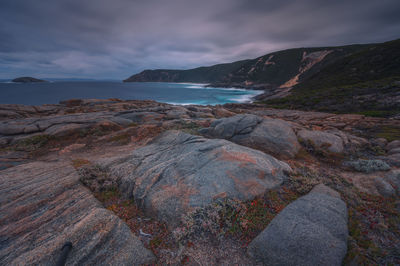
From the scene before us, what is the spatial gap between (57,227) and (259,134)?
42.3 ft

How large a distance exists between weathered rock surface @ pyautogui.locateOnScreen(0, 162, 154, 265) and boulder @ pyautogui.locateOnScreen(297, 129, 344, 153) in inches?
536

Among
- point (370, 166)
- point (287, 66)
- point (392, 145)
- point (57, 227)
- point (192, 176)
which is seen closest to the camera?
point (57, 227)

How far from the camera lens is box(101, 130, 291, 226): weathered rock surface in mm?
6207

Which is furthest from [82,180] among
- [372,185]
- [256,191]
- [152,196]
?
[372,185]

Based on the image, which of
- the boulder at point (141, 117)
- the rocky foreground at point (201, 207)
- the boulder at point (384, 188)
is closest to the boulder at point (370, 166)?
the rocky foreground at point (201, 207)

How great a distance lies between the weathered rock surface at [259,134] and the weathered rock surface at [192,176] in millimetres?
3332

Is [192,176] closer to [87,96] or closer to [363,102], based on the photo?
[363,102]

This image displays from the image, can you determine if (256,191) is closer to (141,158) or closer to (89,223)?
(89,223)

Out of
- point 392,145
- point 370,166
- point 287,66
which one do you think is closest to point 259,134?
point 370,166

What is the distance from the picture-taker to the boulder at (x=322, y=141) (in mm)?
12056

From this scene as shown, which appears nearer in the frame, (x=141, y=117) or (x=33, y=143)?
(x=33, y=143)

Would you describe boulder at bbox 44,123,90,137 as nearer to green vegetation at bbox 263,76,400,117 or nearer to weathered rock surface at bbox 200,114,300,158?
weathered rock surface at bbox 200,114,300,158

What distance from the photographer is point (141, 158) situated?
32.7 feet

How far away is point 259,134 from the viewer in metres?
12.7
